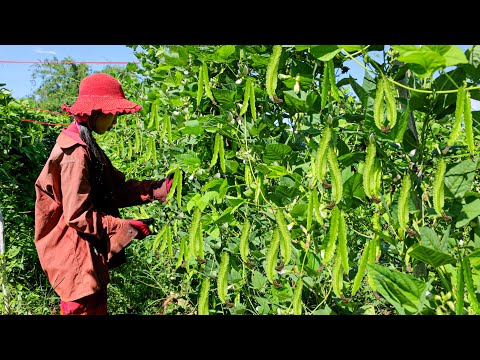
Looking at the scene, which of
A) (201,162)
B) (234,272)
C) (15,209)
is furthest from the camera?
(15,209)

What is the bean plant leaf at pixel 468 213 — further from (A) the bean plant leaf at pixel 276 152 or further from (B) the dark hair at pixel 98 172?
(B) the dark hair at pixel 98 172

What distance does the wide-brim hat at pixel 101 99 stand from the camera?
2027 mm

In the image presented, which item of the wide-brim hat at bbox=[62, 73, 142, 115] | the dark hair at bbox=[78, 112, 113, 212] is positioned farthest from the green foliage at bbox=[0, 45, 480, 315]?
the dark hair at bbox=[78, 112, 113, 212]

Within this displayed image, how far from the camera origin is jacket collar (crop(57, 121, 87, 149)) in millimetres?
1955

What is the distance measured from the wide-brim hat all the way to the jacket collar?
0.25 feet

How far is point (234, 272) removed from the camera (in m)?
1.69

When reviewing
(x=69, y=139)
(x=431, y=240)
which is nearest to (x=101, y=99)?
(x=69, y=139)

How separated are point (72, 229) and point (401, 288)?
1462 millimetres

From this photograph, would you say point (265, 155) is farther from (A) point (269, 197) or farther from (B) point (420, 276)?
(B) point (420, 276)

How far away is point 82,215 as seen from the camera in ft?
6.16

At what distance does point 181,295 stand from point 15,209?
1909 millimetres

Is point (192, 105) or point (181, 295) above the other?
point (192, 105)
